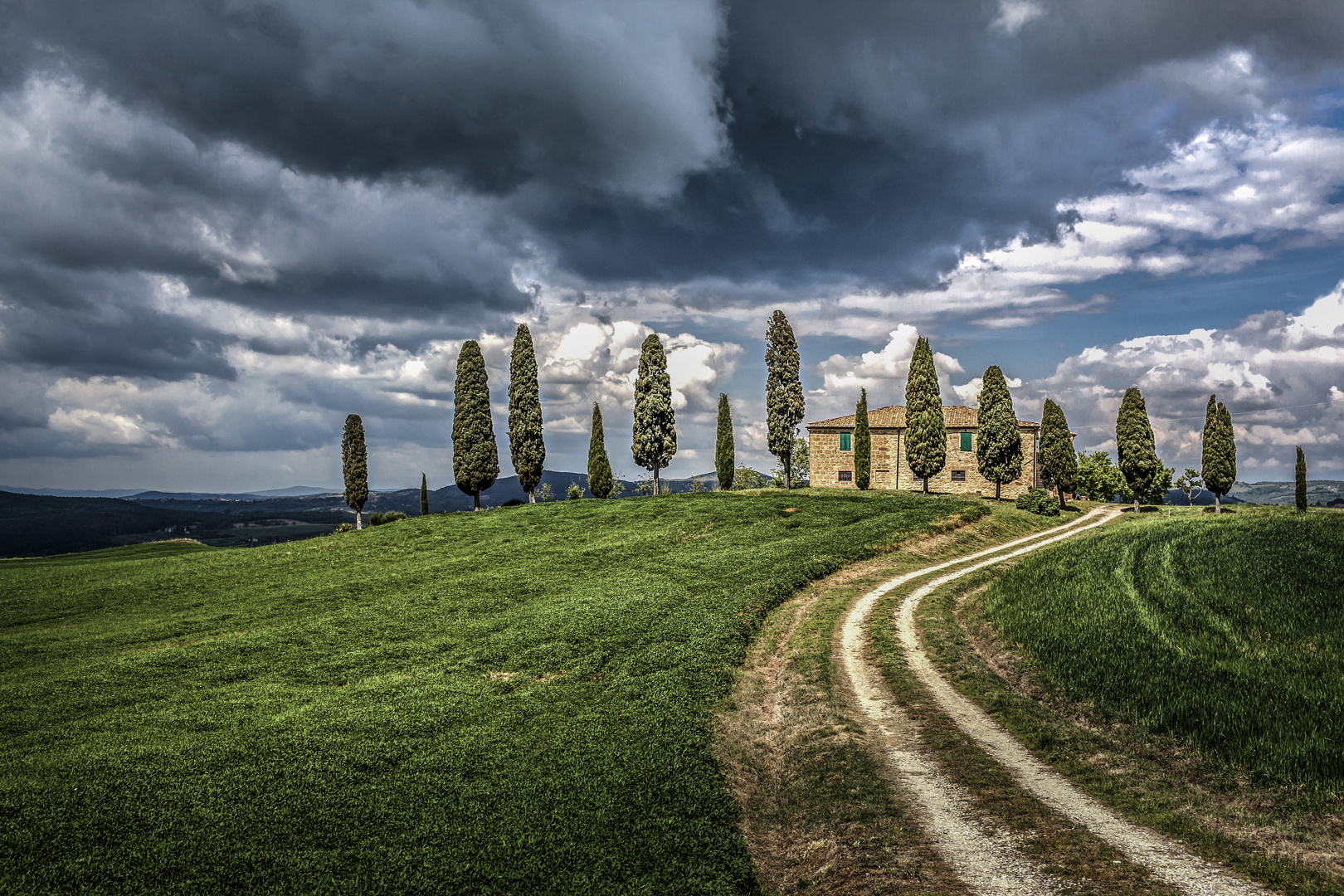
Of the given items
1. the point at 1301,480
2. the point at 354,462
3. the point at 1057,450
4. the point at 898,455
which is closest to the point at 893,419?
the point at 898,455

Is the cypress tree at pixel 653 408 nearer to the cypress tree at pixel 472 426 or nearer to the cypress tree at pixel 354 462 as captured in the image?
the cypress tree at pixel 472 426

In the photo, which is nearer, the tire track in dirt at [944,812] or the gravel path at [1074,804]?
the gravel path at [1074,804]

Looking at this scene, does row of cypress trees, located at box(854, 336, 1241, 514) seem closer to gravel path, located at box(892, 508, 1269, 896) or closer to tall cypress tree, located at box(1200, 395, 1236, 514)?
tall cypress tree, located at box(1200, 395, 1236, 514)

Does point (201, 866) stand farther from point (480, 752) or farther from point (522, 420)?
point (522, 420)

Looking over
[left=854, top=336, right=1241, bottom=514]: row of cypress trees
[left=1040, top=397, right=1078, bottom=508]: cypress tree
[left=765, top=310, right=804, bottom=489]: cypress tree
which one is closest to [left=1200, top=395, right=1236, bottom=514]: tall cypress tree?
[left=854, top=336, right=1241, bottom=514]: row of cypress trees

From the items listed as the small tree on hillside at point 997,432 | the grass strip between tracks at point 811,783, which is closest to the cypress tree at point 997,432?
the small tree on hillside at point 997,432

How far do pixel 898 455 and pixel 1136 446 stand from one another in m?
20.8

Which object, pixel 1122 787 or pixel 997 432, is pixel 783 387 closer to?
pixel 997 432

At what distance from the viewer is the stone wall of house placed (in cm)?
6481

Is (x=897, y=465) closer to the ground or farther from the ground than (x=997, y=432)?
closer to the ground

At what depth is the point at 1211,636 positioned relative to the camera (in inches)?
546

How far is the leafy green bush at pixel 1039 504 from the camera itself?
4319cm

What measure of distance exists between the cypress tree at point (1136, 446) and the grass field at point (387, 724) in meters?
37.7

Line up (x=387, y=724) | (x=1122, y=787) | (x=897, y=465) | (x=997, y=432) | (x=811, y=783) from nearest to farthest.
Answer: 1. (x=1122, y=787)
2. (x=811, y=783)
3. (x=387, y=724)
4. (x=997, y=432)
5. (x=897, y=465)
